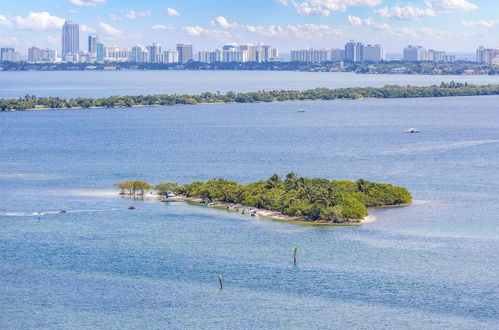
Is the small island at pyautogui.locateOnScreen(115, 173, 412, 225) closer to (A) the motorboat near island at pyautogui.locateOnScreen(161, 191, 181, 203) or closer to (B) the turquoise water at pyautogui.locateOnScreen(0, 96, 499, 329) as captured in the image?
(A) the motorboat near island at pyautogui.locateOnScreen(161, 191, 181, 203)

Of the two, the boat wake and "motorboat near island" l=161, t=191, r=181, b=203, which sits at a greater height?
the boat wake

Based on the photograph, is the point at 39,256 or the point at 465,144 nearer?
the point at 39,256

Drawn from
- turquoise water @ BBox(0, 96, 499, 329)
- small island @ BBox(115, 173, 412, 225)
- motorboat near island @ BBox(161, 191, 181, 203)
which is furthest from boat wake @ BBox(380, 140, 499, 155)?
motorboat near island @ BBox(161, 191, 181, 203)

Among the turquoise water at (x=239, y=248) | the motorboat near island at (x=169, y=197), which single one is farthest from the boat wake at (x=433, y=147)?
the motorboat near island at (x=169, y=197)

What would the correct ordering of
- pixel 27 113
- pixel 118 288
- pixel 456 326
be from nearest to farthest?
1. pixel 456 326
2. pixel 118 288
3. pixel 27 113

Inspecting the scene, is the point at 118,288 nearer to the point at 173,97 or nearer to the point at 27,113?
the point at 27,113

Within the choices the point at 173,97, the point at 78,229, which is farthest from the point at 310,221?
the point at 173,97

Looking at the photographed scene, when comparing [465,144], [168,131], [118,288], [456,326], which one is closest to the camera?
[456,326]
